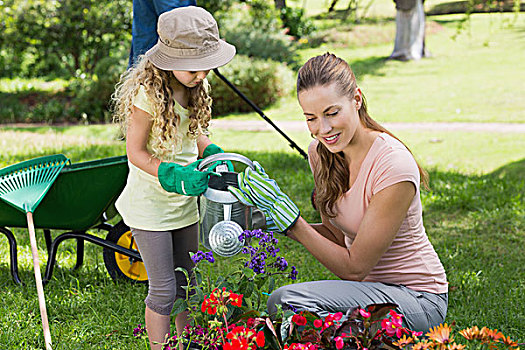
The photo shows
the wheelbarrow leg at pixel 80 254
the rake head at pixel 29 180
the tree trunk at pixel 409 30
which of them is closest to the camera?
the rake head at pixel 29 180

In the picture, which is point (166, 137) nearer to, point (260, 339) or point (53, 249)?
point (260, 339)

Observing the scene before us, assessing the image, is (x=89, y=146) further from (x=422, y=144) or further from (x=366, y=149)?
(x=366, y=149)

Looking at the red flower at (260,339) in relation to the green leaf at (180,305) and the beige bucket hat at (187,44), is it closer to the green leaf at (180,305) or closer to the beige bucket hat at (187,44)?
the green leaf at (180,305)

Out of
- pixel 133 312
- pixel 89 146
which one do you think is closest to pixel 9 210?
pixel 133 312

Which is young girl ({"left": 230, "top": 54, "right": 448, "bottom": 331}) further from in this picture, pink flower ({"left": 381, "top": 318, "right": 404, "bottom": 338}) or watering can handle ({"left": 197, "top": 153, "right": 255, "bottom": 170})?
pink flower ({"left": 381, "top": 318, "right": 404, "bottom": 338})

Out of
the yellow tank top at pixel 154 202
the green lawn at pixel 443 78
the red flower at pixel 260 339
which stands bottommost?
the green lawn at pixel 443 78

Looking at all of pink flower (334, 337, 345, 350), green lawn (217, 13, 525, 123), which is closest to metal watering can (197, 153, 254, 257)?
pink flower (334, 337, 345, 350)

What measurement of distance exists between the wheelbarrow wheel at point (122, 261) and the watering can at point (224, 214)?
1206 mm

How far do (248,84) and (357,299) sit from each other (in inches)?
324

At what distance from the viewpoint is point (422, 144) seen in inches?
290

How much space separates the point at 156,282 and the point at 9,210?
105 centimetres

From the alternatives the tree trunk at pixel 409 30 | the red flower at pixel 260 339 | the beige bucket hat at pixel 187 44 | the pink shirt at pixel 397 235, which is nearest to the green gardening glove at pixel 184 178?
the beige bucket hat at pixel 187 44

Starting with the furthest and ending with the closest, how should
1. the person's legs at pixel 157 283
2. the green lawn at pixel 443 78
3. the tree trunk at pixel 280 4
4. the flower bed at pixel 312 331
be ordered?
the tree trunk at pixel 280 4, the green lawn at pixel 443 78, the person's legs at pixel 157 283, the flower bed at pixel 312 331

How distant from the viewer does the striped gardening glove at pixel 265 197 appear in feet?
5.83
